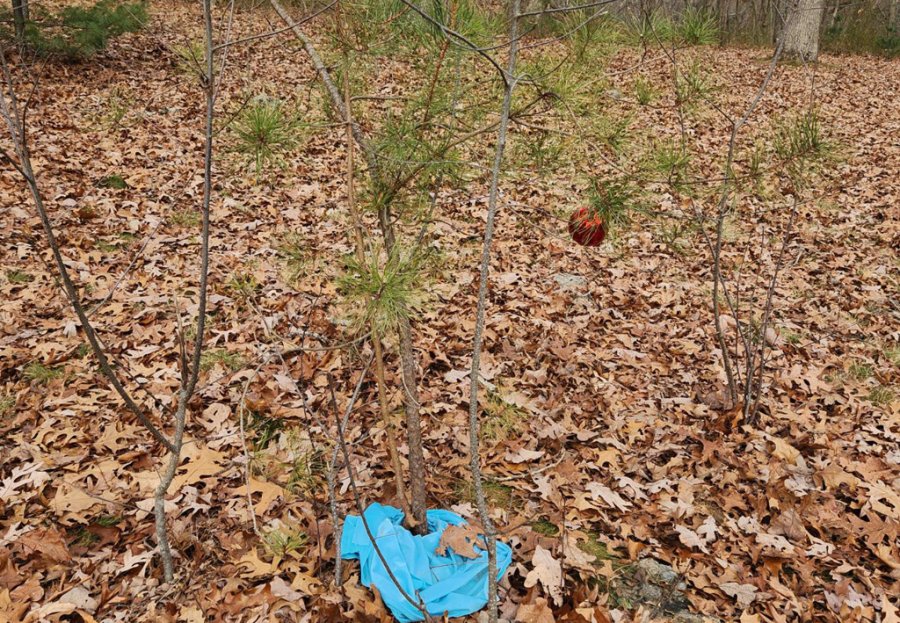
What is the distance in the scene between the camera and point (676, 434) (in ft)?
12.5

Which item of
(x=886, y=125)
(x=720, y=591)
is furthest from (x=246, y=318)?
(x=886, y=125)

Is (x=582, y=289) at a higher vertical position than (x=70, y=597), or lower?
higher

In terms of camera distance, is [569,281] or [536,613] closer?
[536,613]

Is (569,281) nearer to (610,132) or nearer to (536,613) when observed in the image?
(610,132)

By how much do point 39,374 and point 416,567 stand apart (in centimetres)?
281

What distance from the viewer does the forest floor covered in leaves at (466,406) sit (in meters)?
2.72

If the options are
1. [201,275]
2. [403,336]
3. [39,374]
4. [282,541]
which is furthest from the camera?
[39,374]

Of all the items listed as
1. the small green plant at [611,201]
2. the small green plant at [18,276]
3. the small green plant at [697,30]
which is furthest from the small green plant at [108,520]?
the small green plant at [697,30]


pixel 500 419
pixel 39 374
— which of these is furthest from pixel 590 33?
pixel 39 374

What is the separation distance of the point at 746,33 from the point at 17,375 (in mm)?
18603

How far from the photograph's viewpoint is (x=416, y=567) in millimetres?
2699

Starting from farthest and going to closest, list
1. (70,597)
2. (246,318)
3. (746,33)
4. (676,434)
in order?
(746,33) < (246,318) < (676,434) < (70,597)

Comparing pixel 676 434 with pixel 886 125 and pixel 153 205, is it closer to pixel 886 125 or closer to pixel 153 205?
pixel 153 205

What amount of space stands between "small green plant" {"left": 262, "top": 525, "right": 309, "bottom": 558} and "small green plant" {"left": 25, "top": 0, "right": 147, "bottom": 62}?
7.94 m
